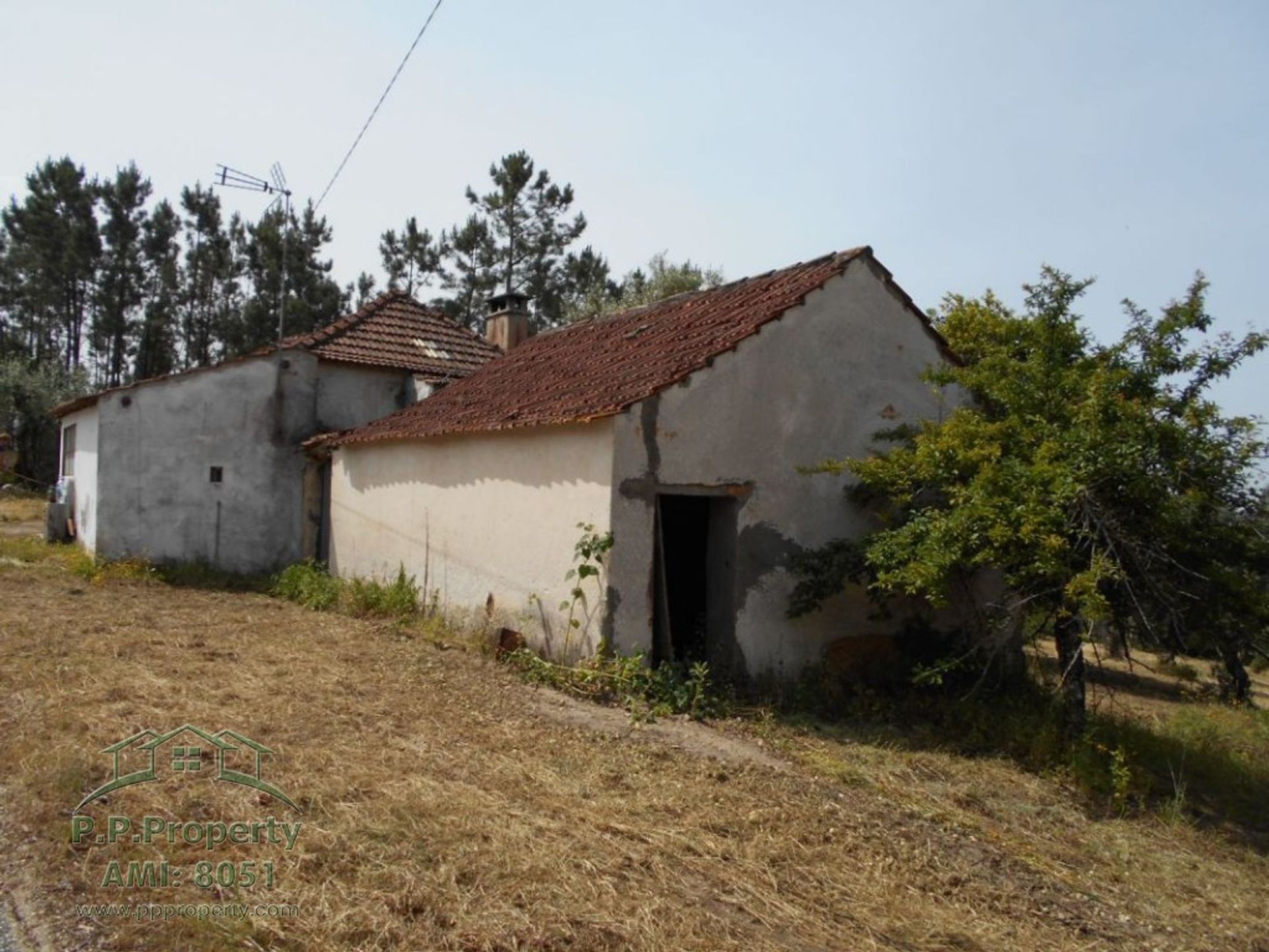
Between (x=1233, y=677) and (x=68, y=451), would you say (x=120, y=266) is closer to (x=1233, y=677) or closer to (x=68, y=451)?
(x=68, y=451)

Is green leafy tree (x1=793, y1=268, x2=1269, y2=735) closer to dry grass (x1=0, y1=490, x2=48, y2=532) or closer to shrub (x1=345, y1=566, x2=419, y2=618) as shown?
shrub (x1=345, y1=566, x2=419, y2=618)

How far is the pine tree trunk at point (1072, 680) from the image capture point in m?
8.02

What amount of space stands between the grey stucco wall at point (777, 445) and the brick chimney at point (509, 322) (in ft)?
34.4

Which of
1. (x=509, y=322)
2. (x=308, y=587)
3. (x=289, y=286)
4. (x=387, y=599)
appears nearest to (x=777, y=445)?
(x=387, y=599)

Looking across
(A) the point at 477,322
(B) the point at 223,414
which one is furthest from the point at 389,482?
(A) the point at 477,322

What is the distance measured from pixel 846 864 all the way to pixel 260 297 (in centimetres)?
3436

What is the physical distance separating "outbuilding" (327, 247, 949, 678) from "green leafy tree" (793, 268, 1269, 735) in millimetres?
1114

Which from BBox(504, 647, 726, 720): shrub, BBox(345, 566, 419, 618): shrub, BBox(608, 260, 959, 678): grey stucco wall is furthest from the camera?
BBox(345, 566, 419, 618): shrub

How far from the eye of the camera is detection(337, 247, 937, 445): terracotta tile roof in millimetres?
9297

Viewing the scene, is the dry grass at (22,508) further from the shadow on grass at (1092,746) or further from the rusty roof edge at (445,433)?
the shadow on grass at (1092,746)

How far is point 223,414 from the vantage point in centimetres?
1525

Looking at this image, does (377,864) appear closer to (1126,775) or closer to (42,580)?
(1126,775)

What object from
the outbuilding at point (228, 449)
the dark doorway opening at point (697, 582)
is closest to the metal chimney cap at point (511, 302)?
the outbuilding at point (228, 449)

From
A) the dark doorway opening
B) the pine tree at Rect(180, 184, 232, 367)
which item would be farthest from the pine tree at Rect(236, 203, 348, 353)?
the dark doorway opening
